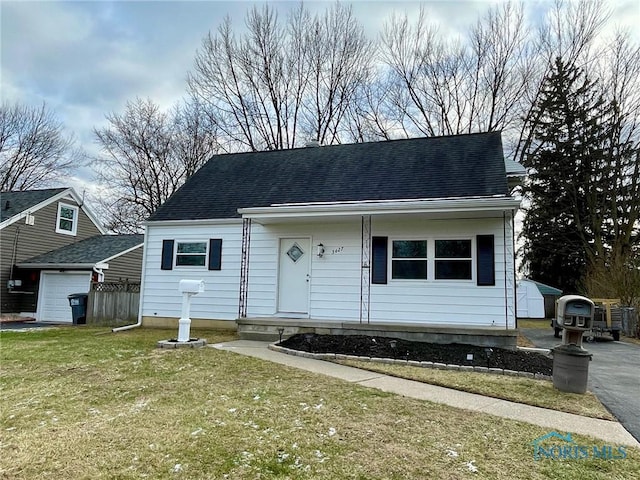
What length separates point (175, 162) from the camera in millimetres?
24266

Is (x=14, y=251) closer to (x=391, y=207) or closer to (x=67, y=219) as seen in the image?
(x=67, y=219)

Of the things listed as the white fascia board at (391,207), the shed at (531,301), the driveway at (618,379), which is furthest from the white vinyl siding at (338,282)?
the shed at (531,301)

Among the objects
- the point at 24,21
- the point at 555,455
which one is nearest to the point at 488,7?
the point at 24,21

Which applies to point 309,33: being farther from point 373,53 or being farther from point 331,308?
point 331,308

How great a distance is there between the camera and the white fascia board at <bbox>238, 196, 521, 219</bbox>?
789 centimetres

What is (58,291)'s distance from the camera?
16.4 meters

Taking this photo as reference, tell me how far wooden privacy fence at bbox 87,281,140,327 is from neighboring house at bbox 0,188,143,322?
2028 millimetres

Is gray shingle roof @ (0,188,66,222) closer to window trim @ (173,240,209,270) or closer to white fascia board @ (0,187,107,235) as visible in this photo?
white fascia board @ (0,187,107,235)

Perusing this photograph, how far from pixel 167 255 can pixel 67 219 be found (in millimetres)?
10460

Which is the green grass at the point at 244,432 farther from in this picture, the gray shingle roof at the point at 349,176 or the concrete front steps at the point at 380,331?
the gray shingle roof at the point at 349,176

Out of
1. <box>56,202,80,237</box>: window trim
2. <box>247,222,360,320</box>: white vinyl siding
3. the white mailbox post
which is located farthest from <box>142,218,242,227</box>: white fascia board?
<box>56,202,80,237</box>: window trim

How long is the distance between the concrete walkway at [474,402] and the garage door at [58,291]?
489 inches

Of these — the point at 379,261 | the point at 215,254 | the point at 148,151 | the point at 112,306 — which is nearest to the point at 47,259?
the point at 112,306

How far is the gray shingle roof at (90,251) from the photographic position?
16266mm
